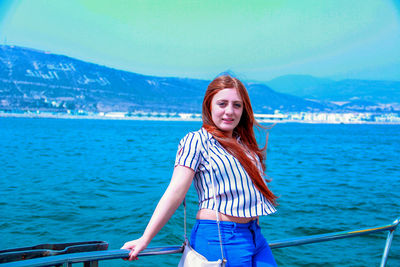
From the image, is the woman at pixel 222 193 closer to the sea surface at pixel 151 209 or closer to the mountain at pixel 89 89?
the sea surface at pixel 151 209

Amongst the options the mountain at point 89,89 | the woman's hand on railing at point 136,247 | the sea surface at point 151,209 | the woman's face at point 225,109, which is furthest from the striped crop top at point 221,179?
the mountain at point 89,89

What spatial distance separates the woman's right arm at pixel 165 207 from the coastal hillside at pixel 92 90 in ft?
446

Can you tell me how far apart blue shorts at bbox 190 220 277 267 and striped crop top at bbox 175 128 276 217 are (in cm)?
6

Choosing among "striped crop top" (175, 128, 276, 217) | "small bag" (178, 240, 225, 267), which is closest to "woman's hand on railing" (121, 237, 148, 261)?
"small bag" (178, 240, 225, 267)

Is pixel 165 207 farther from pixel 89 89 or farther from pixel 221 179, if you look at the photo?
pixel 89 89

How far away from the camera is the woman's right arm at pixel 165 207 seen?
1489mm

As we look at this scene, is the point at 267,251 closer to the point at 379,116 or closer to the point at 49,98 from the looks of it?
the point at 49,98

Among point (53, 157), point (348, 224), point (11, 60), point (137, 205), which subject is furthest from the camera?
point (11, 60)

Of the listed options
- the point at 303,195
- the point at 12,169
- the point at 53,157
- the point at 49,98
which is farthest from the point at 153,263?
the point at 49,98

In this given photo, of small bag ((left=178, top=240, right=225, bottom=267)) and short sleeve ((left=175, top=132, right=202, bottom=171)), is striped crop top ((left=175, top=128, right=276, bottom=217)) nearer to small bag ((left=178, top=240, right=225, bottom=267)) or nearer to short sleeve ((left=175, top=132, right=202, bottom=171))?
short sleeve ((left=175, top=132, right=202, bottom=171))

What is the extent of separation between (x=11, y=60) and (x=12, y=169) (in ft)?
533

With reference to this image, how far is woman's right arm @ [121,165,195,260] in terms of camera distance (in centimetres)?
149

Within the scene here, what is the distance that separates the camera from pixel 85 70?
175 m

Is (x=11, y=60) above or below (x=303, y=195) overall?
above
